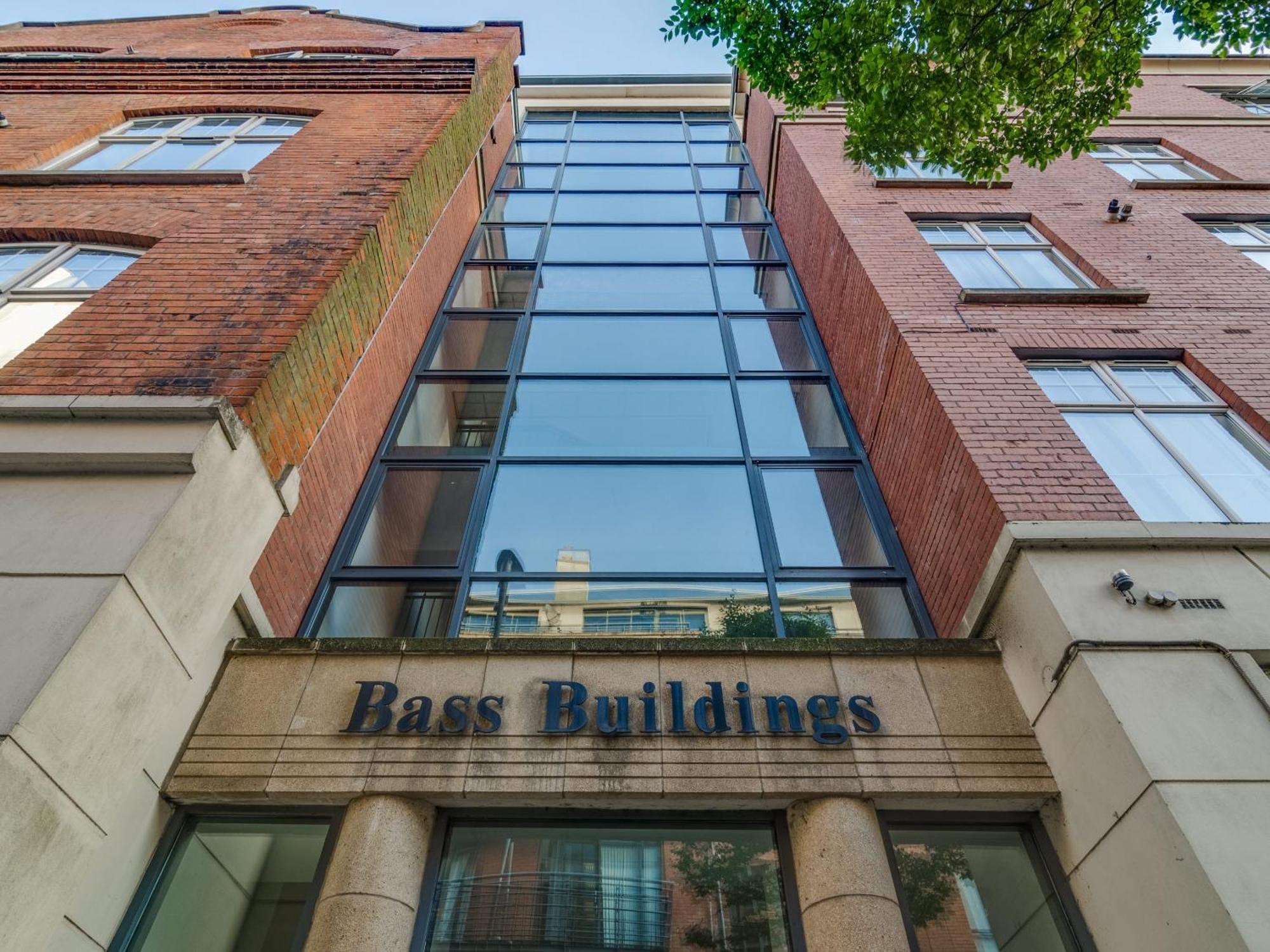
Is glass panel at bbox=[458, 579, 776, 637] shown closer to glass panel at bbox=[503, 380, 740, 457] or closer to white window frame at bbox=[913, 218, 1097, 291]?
glass panel at bbox=[503, 380, 740, 457]

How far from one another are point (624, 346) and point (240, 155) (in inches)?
262

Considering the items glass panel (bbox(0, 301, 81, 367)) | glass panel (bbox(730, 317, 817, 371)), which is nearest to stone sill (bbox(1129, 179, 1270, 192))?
glass panel (bbox(730, 317, 817, 371))

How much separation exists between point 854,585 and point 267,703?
515 centimetres

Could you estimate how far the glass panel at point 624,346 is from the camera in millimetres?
10406

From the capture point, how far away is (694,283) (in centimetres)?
1255

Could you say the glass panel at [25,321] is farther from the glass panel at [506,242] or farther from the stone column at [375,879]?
the glass panel at [506,242]

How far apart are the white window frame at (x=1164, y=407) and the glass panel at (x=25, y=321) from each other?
1015 centimetres

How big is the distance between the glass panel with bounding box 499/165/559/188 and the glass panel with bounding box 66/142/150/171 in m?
7.10

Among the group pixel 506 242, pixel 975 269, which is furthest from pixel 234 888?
pixel 506 242

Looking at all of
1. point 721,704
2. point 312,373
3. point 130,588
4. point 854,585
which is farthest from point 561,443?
point 130,588

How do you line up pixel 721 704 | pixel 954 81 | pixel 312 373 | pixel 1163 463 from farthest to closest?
pixel 954 81, pixel 1163 463, pixel 312 373, pixel 721 704

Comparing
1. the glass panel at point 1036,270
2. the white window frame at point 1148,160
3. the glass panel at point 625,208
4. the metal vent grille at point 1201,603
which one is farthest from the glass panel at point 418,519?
the white window frame at point 1148,160

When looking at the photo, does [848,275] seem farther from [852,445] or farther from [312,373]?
[312,373]

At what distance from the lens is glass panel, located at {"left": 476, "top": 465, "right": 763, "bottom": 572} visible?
7.35 m
